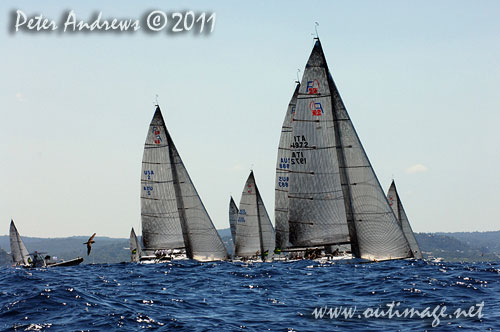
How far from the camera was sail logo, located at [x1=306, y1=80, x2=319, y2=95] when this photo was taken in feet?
126

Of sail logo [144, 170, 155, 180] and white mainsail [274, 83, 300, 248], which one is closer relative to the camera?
white mainsail [274, 83, 300, 248]

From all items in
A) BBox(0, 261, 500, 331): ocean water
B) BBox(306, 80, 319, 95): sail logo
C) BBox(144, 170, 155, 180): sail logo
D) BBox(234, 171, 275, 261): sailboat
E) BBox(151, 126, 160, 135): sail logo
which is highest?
BBox(151, 126, 160, 135): sail logo

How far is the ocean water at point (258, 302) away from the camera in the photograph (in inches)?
696

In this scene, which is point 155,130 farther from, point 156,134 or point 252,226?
point 252,226

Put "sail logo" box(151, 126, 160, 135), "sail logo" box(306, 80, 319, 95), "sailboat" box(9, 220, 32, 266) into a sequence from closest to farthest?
"sail logo" box(306, 80, 319, 95) < "sail logo" box(151, 126, 160, 135) < "sailboat" box(9, 220, 32, 266)

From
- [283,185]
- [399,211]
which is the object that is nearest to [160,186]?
[283,185]

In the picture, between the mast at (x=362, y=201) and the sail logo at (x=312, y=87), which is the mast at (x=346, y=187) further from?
the sail logo at (x=312, y=87)

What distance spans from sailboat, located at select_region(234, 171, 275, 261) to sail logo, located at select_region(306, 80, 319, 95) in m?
31.3

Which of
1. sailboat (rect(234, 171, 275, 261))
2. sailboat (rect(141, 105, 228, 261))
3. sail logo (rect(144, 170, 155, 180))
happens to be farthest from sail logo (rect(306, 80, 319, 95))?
sailboat (rect(234, 171, 275, 261))

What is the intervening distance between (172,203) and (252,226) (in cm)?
1475

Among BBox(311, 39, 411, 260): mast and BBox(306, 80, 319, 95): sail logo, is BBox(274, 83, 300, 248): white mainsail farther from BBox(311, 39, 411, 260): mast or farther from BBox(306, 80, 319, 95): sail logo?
BBox(306, 80, 319, 95): sail logo

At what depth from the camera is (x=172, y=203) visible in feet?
185

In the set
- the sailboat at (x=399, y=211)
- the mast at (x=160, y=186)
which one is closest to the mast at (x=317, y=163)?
the mast at (x=160, y=186)

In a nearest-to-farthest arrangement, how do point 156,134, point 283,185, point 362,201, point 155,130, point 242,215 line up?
point 362,201
point 283,185
point 156,134
point 155,130
point 242,215
